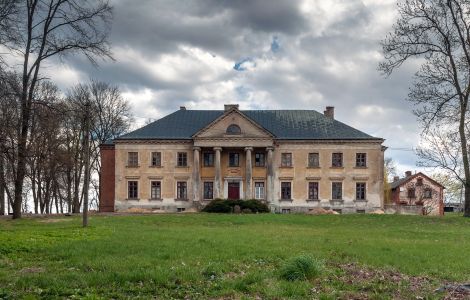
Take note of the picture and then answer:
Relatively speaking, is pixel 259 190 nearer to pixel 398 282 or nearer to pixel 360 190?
pixel 360 190

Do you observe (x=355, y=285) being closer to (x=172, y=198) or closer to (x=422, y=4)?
(x=422, y=4)

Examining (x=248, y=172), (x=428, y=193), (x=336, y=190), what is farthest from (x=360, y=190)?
(x=428, y=193)

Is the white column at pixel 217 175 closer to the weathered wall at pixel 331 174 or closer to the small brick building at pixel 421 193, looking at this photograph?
the weathered wall at pixel 331 174

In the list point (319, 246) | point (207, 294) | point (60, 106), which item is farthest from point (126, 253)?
point (60, 106)

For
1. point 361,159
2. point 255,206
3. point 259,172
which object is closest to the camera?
point 255,206

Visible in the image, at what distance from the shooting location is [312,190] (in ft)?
153

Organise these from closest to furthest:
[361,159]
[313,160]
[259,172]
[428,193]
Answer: [361,159] → [313,160] → [259,172] → [428,193]

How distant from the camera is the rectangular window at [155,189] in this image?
153 ft

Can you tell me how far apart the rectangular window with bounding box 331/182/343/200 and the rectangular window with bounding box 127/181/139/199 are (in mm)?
18602

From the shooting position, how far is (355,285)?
8445 mm

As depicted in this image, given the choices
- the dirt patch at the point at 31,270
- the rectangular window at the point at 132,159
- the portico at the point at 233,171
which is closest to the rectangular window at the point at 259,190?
the portico at the point at 233,171

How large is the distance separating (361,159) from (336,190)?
3.77 m

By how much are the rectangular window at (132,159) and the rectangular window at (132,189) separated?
5.66 feet

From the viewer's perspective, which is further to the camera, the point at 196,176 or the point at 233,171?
the point at 233,171
